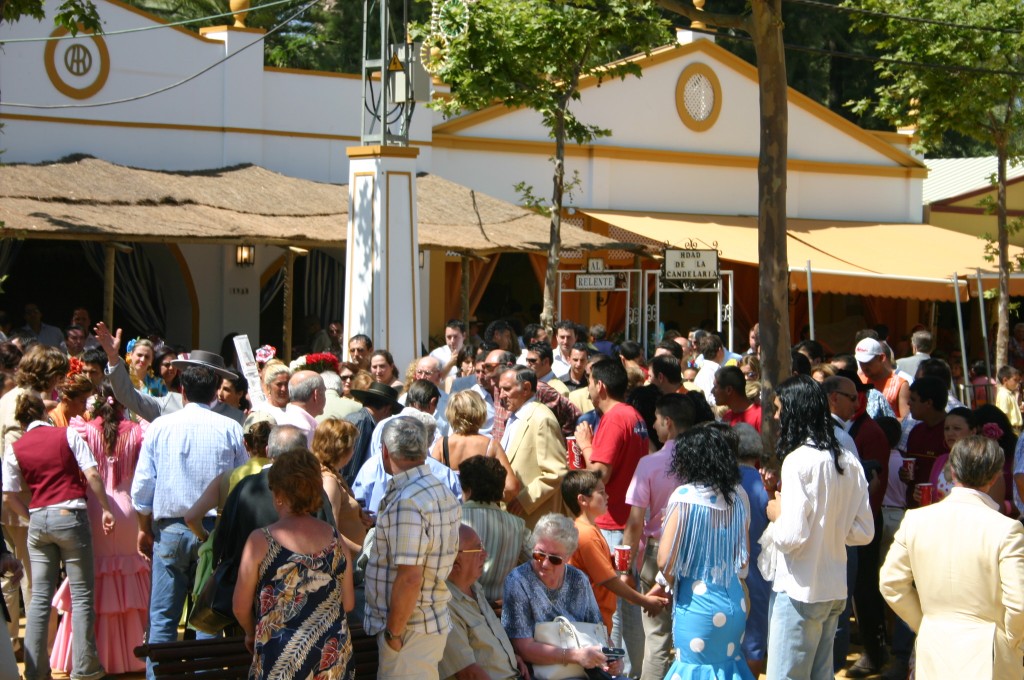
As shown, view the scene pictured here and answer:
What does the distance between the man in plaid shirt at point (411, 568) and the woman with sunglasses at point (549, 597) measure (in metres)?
0.40

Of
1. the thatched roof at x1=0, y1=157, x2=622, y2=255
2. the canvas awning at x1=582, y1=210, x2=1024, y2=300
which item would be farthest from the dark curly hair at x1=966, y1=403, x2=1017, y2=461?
the canvas awning at x1=582, y1=210, x2=1024, y2=300

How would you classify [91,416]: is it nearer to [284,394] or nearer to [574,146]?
[284,394]

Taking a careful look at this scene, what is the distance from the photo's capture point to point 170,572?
22.5ft

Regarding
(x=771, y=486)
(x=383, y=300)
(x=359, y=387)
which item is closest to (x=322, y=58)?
(x=383, y=300)

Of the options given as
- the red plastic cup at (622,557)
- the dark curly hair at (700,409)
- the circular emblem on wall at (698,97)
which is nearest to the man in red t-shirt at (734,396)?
the dark curly hair at (700,409)

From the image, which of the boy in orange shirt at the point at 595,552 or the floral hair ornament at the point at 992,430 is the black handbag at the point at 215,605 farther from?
the floral hair ornament at the point at 992,430

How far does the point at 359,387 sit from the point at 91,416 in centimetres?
185

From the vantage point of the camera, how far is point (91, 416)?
746 cm

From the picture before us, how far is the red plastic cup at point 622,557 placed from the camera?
6.14 m

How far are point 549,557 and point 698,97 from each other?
18.1 m

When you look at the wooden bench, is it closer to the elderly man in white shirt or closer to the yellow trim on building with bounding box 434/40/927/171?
the elderly man in white shirt

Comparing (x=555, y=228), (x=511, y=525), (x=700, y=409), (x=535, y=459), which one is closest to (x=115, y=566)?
(x=535, y=459)

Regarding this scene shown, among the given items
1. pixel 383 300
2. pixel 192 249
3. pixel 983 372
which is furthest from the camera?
pixel 192 249

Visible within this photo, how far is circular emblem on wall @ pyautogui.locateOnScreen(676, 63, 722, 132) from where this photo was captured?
2227 centimetres
